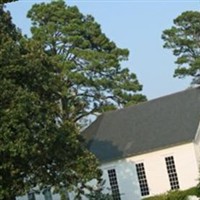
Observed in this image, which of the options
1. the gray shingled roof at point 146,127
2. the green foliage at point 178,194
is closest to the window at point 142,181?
the gray shingled roof at point 146,127

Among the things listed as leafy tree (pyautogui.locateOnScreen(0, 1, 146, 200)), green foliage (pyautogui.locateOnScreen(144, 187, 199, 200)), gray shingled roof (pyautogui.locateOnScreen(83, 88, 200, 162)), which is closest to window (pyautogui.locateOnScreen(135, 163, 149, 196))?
gray shingled roof (pyautogui.locateOnScreen(83, 88, 200, 162))

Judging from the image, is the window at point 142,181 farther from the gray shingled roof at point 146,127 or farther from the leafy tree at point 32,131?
the leafy tree at point 32,131

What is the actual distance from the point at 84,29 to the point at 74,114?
746 centimetres

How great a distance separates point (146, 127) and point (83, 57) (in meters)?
12.6

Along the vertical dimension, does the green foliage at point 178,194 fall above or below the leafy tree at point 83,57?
below

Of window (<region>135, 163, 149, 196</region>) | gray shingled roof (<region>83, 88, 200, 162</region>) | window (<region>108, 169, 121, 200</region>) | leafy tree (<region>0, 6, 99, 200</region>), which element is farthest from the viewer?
window (<region>108, 169, 121, 200</region>)

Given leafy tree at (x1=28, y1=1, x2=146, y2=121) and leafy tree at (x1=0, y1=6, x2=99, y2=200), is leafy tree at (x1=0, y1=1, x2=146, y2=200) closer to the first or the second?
leafy tree at (x1=0, y1=6, x2=99, y2=200)

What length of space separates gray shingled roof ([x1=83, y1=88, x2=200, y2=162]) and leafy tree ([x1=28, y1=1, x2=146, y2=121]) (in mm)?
6550

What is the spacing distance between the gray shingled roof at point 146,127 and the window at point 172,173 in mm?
1014

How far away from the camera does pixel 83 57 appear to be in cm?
6128

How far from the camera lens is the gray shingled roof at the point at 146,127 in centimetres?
4809

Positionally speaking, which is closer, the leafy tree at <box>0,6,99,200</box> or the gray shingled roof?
the leafy tree at <box>0,6,99,200</box>

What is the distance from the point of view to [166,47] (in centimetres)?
7056

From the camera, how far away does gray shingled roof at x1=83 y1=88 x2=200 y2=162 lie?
48.1 m
